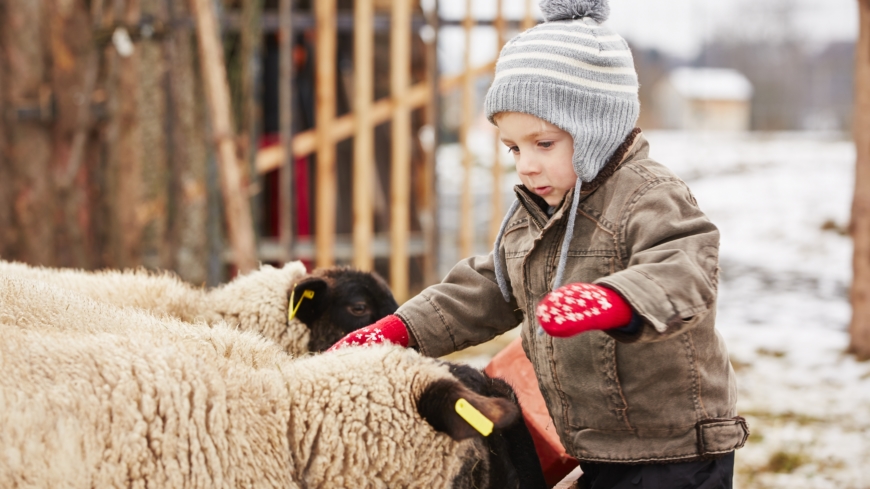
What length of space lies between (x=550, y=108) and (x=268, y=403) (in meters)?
1.08

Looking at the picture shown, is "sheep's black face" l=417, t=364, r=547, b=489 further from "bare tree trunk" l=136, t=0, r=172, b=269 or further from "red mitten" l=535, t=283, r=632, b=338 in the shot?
"bare tree trunk" l=136, t=0, r=172, b=269

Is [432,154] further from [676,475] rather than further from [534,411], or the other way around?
[676,475]

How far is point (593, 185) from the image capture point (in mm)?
2279

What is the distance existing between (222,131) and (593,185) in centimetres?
396

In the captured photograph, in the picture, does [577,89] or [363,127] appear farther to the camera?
[363,127]

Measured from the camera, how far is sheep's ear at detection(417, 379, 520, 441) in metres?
1.91

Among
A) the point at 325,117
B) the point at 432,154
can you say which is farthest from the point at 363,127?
the point at 432,154

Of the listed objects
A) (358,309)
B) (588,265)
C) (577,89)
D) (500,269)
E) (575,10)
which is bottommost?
(358,309)

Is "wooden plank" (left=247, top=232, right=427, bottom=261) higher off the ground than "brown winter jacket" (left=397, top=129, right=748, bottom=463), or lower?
lower

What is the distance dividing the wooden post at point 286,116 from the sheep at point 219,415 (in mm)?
4976

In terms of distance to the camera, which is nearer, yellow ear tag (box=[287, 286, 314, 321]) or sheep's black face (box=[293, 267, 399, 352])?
yellow ear tag (box=[287, 286, 314, 321])

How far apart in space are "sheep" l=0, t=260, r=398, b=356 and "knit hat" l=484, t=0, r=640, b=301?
140cm

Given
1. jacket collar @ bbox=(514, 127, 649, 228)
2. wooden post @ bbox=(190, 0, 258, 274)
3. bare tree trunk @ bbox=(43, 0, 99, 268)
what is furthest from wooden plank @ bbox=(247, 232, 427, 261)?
jacket collar @ bbox=(514, 127, 649, 228)

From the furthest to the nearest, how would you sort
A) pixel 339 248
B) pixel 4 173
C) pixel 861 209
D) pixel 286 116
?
pixel 339 248, pixel 286 116, pixel 4 173, pixel 861 209
